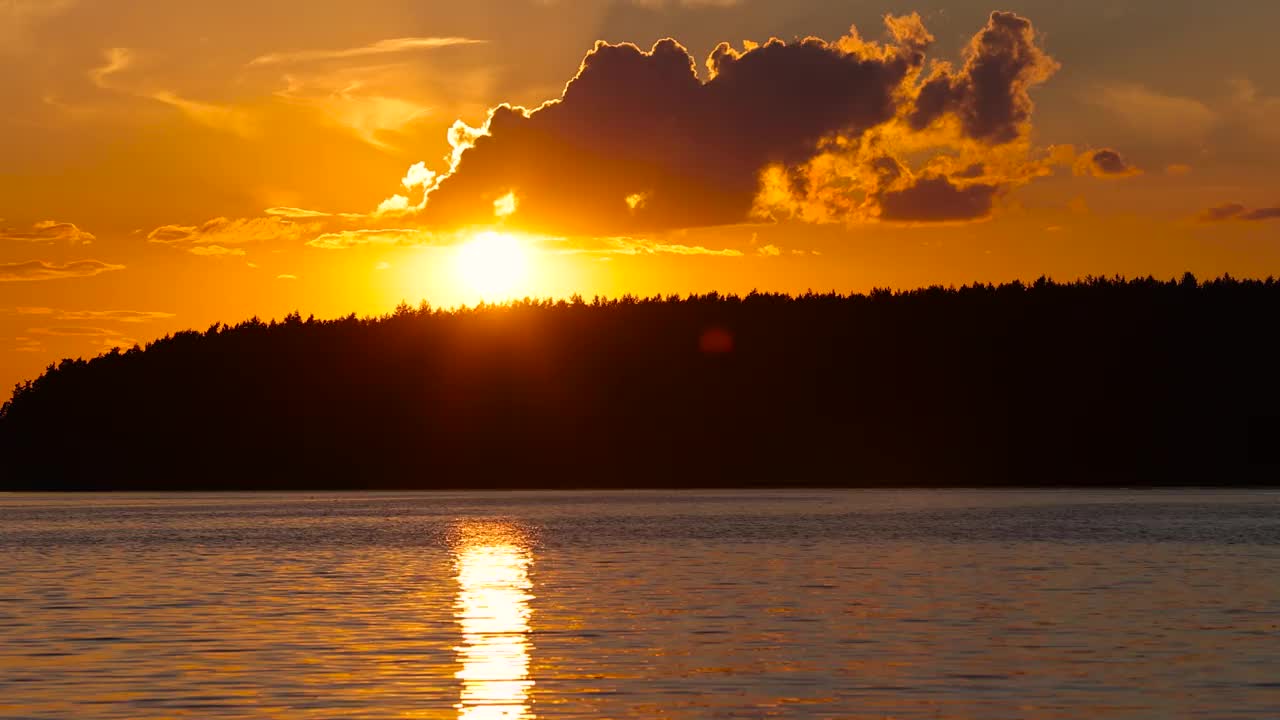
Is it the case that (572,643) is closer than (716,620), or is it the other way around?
(572,643)

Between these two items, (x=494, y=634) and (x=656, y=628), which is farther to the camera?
(x=656, y=628)

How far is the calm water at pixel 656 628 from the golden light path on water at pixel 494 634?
11 cm

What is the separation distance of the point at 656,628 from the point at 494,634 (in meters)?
3.62

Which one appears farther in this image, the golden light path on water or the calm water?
the calm water

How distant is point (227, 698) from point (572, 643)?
32.2 ft

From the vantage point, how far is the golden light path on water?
1136 inches

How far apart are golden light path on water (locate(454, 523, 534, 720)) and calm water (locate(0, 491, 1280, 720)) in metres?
0.11

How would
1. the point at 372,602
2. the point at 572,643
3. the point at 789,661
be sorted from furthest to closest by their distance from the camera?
the point at 372,602
the point at 572,643
the point at 789,661

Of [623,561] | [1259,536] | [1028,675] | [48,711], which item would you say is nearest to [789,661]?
[1028,675]

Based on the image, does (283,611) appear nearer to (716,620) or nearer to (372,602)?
(372,602)

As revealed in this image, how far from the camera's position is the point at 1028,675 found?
3150 centimetres

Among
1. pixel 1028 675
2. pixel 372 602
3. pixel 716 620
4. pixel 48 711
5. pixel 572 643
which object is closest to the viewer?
pixel 48 711

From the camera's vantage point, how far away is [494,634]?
131 feet

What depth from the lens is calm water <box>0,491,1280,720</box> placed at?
29125 mm
